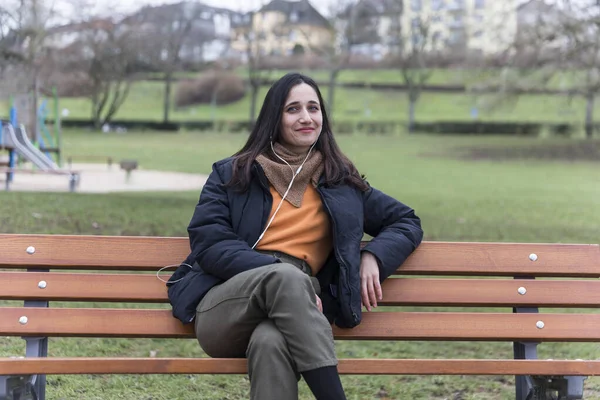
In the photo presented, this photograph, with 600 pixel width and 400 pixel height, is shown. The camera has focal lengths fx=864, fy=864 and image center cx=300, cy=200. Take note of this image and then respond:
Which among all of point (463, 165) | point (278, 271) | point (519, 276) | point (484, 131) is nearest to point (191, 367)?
point (278, 271)

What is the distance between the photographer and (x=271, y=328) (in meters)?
2.97

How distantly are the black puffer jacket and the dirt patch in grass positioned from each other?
2843 cm

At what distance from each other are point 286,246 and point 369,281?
35 centimetres

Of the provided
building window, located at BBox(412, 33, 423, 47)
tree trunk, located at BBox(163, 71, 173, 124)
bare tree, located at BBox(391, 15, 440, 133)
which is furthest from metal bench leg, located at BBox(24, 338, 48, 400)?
building window, located at BBox(412, 33, 423, 47)

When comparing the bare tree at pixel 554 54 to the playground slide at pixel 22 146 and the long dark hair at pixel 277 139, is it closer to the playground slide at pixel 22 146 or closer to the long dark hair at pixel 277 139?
the playground slide at pixel 22 146

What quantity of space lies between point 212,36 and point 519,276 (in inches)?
1873

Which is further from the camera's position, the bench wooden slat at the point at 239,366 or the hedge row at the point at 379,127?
the hedge row at the point at 379,127

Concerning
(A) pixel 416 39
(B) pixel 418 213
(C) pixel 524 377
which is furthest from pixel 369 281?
(A) pixel 416 39

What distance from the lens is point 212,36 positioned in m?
49.9

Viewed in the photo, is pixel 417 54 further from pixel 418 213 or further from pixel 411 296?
pixel 411 296

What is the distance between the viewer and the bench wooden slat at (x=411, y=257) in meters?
3.54

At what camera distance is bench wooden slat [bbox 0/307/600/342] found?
336 cm

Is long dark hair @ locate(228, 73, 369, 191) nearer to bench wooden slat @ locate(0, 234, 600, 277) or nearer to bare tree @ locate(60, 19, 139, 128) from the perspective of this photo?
bench wooden slat @ locate(0, 234, 600, 277)

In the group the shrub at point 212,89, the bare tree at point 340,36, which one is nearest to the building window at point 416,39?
the bare tree at point 340,36
